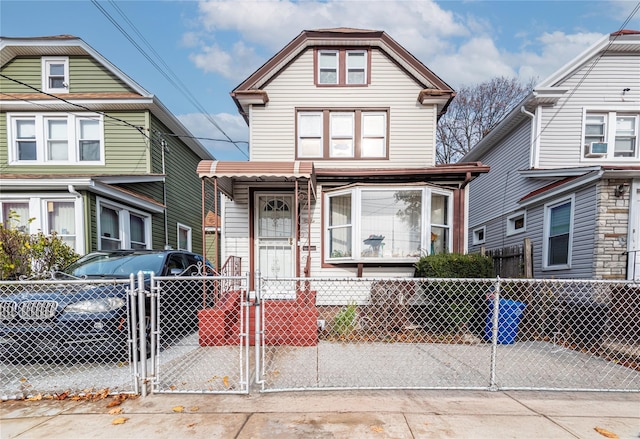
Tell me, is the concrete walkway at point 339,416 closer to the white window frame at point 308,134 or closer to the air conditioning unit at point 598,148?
the white window frame at point 308,134

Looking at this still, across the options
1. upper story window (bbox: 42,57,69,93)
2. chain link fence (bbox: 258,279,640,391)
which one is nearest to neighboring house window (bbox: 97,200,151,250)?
upper story window (bbox: 42,57,69,93)

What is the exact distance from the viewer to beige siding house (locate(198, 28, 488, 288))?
6.80 meters

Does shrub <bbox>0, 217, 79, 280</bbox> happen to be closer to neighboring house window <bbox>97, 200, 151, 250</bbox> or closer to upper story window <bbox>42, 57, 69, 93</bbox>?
neighboring house window <bbox>97, 200, 151, 250</bbox>

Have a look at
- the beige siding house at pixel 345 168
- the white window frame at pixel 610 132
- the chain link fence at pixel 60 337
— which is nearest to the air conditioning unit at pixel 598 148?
the white window frame at pixel 610 132

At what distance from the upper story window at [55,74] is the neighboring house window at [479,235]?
50.7 feet

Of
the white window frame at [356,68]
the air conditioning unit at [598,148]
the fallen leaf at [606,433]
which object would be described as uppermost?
the white window frame at [356,68]

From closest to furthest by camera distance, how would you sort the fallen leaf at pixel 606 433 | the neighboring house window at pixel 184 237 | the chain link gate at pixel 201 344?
the fallen leaf at pixel 606 433 < the chain link gate at pixel 201 344 < the neighboring house window at pixel 184 237

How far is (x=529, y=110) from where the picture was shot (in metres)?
8.92

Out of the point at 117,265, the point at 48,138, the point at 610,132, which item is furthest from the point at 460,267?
the point at 48,138

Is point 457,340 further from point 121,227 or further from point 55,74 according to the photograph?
point 55,74

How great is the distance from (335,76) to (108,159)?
7.61 metres

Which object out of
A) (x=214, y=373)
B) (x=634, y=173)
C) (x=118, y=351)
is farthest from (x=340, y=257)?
(x=634, y=173)

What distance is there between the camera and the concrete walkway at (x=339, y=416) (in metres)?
2.53

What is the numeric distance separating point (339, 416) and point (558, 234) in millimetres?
7929
